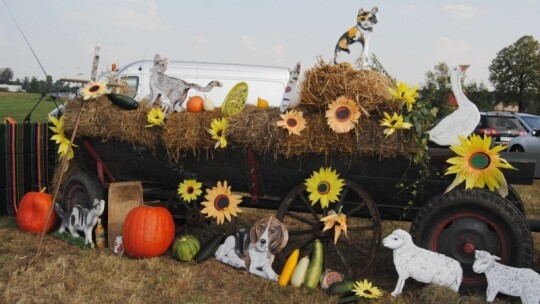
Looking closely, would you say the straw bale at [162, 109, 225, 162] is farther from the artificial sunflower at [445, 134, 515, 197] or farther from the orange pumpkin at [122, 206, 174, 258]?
the artificial sunflower at [445, 134, 515, 197]

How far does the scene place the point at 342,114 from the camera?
3.97 metres

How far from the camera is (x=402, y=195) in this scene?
4.23m

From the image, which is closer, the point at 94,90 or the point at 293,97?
the point at 293,97

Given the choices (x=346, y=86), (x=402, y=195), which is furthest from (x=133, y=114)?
(x=402, y=195)

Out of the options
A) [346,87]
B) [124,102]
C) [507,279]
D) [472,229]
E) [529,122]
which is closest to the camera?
[507,279]

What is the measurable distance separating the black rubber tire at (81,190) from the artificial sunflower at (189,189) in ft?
3.41

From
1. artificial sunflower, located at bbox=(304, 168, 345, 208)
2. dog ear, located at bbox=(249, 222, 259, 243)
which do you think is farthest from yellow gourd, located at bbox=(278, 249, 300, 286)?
artificial sunflower, located at bbox=(304, 168, 345, 208)

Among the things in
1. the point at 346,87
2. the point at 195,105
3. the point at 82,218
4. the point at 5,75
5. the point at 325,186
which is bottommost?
the point at 82,218

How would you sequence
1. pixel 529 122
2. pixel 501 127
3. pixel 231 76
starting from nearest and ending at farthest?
1. pixel 231 76
2. pixel 501 127
3. pixel 529 122

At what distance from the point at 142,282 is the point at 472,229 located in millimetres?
2714

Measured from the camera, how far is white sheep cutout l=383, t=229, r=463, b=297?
378cm

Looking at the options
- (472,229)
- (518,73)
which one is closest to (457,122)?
(472,229)

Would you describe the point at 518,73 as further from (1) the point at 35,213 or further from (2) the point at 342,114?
(1) the point at 35,213

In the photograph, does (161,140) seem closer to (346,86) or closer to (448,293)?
(346,86)
